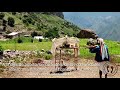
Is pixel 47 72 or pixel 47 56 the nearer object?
pixel 47 72

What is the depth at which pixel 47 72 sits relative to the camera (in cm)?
1361

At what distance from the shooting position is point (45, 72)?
44.8 feet

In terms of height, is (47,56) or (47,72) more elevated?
(47,56)

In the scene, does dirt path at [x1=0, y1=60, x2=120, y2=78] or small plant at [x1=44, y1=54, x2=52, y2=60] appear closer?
dirt path at [x1=0, y1=60, x2=120, y2=78]

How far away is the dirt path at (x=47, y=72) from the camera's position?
12860 millimetres

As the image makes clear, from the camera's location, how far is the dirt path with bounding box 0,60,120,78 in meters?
12.9

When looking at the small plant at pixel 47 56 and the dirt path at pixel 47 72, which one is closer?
the dirt path at pixel 47 72

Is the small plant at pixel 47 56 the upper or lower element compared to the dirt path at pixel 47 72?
upper

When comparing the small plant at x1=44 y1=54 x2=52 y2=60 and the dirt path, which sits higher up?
the small plant at x1=44 y1=54 x2=52 y2=60

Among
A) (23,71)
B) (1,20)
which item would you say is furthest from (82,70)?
(1,20)

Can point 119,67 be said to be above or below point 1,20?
below
